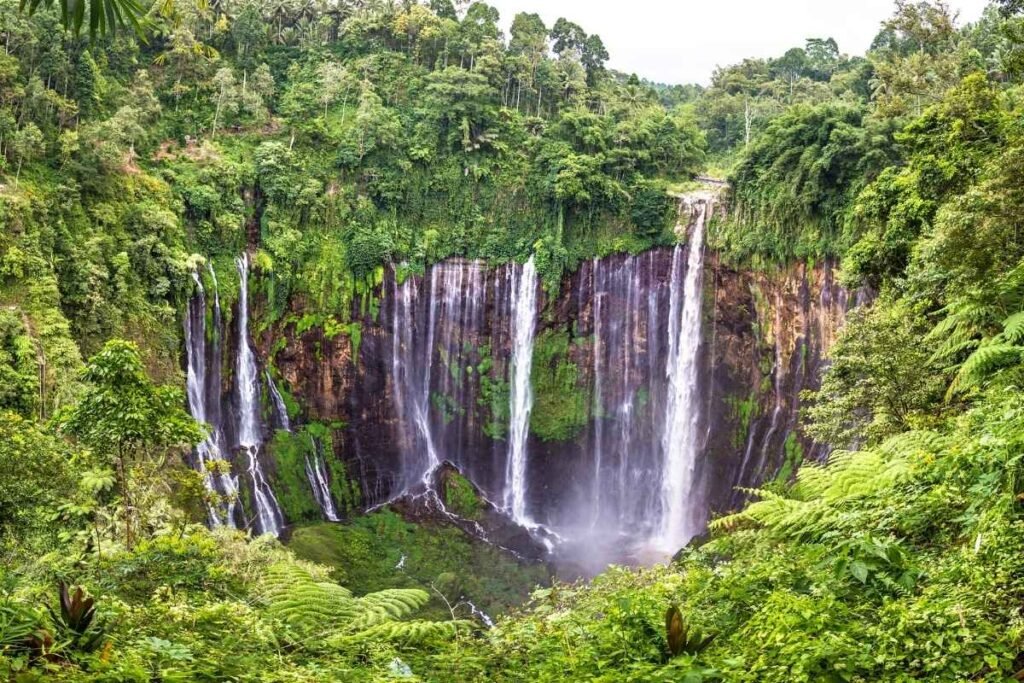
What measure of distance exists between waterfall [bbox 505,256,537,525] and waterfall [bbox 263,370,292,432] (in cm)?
735

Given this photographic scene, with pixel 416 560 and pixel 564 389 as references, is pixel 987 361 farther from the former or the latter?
pixel 564 389

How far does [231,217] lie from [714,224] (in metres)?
15.3

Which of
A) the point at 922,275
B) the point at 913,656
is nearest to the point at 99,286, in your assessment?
the point at 922,275

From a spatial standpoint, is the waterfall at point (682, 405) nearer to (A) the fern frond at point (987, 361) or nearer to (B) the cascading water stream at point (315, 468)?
(B) the cascading water stream at point (315, 468)

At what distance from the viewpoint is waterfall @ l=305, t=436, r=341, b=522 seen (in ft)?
72.8

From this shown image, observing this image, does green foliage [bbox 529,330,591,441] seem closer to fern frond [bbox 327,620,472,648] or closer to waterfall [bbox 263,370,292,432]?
waterfall [bbox 263,370,292,432]

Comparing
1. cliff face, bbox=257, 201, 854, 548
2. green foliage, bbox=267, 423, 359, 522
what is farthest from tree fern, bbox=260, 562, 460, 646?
cliff face, bbox=257, 201, 854, 548

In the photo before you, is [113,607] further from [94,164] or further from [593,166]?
[593,166]

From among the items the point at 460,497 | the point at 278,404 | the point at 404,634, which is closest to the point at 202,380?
the point at 278,404

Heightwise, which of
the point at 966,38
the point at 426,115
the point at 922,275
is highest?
the point at 966,38

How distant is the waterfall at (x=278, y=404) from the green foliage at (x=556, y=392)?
8.01 metres

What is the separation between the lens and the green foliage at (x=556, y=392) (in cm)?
2428

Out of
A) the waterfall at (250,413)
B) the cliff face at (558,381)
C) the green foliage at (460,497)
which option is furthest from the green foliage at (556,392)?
the waterfall at (250,413)

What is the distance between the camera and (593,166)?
967 inches
